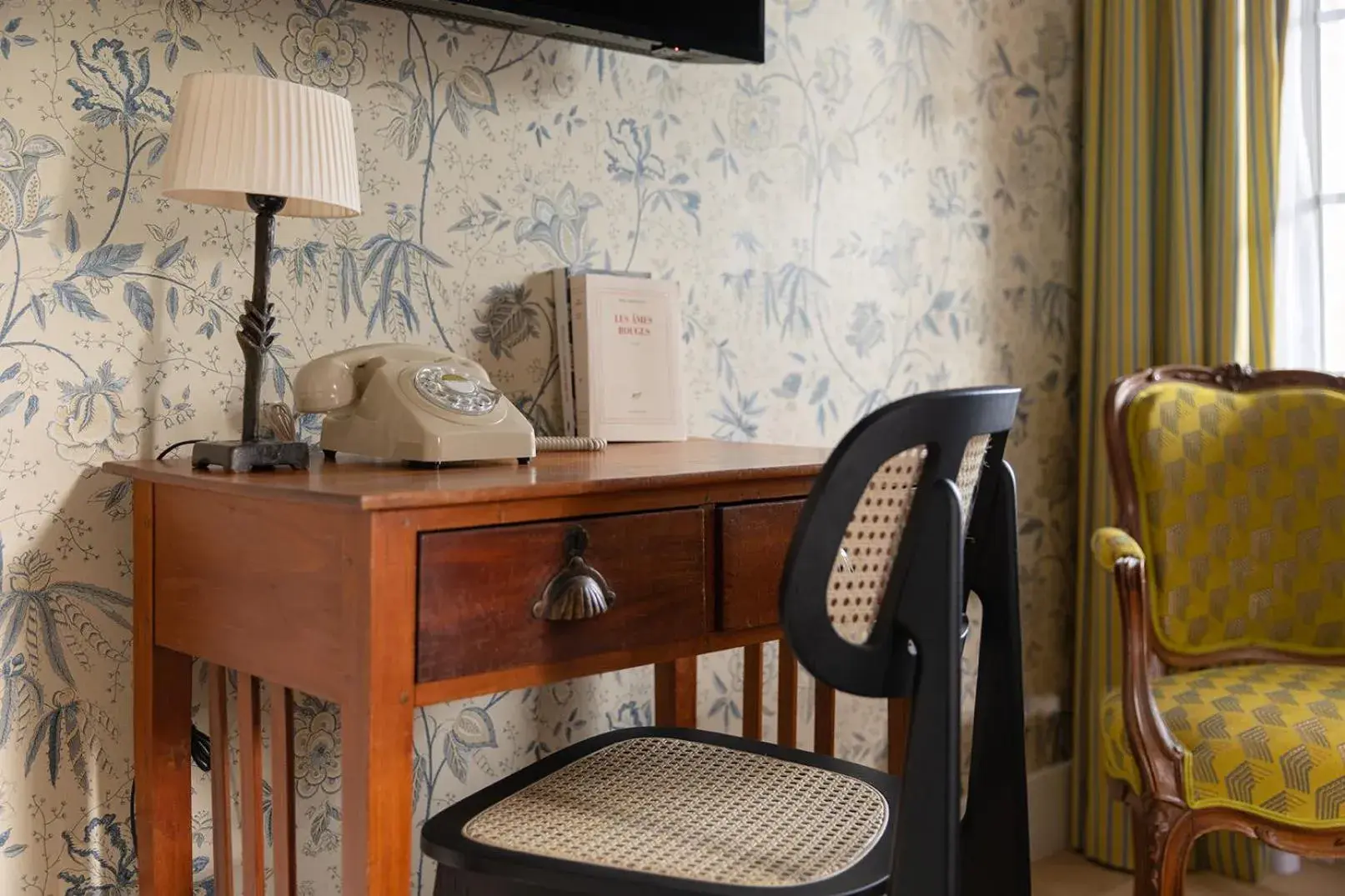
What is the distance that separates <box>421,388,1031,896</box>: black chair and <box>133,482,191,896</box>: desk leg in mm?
383

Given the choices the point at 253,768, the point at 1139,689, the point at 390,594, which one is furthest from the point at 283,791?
the point at 1139,689

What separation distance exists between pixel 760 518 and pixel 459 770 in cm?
67

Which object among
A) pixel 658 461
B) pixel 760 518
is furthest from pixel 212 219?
pixel 760 518

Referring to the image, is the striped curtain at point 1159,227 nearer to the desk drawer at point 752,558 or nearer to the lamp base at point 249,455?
the desk drawer at point 752,558

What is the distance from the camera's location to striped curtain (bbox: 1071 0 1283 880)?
7.86ft

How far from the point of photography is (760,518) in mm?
1369

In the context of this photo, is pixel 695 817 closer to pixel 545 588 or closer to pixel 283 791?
pixel 545 588

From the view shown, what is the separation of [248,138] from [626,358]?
0.67 meters

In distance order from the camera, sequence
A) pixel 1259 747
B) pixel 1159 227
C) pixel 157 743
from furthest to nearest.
→ pixel 1159 227 < pixel 1259 747 < pixel 157 743

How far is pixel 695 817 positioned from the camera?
48.4 inches

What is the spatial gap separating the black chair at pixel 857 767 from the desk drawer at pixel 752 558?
173 mm

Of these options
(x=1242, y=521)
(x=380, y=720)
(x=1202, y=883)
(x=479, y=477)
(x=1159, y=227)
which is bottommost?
(x=1202, y=883)

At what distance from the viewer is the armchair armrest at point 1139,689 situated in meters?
1.75

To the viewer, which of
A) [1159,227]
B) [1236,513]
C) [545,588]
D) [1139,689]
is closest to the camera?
[545,588]
